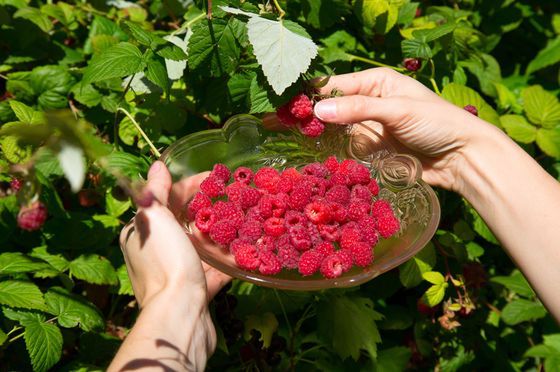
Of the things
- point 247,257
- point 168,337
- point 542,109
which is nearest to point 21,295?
point 168,337

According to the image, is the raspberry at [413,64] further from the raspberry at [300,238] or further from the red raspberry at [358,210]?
the raspberry at [300,238]

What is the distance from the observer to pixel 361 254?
1200 millimetres

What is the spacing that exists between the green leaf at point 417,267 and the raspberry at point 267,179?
472 mm

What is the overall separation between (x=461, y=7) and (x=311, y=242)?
138 centimetres

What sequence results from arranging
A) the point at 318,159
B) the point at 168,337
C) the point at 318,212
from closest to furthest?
1. the point at 168,337
2. the point at 318,212
3. the point at 318,159

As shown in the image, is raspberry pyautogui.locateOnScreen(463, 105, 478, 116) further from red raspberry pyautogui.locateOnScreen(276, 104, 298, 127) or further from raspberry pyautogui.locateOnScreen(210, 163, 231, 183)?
raspberry pyautogui.locateOnScreen(210, 163, 231, 183)

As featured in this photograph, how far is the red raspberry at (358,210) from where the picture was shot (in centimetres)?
131

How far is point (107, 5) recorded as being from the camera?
1.84 metres

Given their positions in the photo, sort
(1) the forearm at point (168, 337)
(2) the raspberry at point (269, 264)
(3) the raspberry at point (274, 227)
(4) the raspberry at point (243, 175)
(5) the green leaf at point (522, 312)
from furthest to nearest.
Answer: (5) the green leaf at point (522, 312) < (4) the raspberry at point (243, 175) < (3) the raspberry at point (274, 227) < (2) the raspberry at point (269, 264) < (1) the forearm at point (168, 337)

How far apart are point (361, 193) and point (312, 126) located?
0.69 ft

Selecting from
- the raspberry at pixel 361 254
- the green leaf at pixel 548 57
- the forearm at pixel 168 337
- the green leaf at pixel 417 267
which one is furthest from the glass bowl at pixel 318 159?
the green leaf at pixel 548 57

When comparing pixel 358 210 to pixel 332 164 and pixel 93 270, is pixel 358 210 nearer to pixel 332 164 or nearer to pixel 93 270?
pixel 332 164

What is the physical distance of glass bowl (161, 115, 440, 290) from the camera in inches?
48.3

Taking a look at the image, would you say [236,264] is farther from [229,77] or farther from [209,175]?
[229,77]
